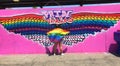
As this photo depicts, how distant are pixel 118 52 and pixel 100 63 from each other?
7.70ft

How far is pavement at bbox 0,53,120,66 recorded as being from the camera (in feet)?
41.3

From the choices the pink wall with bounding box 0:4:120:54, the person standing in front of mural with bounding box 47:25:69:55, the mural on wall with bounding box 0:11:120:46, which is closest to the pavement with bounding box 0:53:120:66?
the pink wall with bounding box 0:4:120:54

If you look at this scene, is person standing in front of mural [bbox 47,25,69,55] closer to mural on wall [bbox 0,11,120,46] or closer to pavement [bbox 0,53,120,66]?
mural on wall [bbox 0,11,120,46]

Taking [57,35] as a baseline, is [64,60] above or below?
below

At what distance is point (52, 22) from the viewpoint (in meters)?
15.0

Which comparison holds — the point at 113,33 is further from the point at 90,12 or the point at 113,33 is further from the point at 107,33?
the point at 90,12

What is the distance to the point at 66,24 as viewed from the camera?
1497 cm

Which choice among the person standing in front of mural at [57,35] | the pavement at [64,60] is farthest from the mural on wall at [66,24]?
the pavement at [64,60]

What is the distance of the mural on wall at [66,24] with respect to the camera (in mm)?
14883

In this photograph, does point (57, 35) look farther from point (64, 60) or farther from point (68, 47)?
point (64, 60)

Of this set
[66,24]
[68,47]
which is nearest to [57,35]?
[66,24]

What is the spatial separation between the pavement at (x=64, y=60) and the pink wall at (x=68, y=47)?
0.40 metres

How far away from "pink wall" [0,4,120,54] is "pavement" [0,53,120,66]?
40 cm

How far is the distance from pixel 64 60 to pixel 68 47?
70.2 inches
